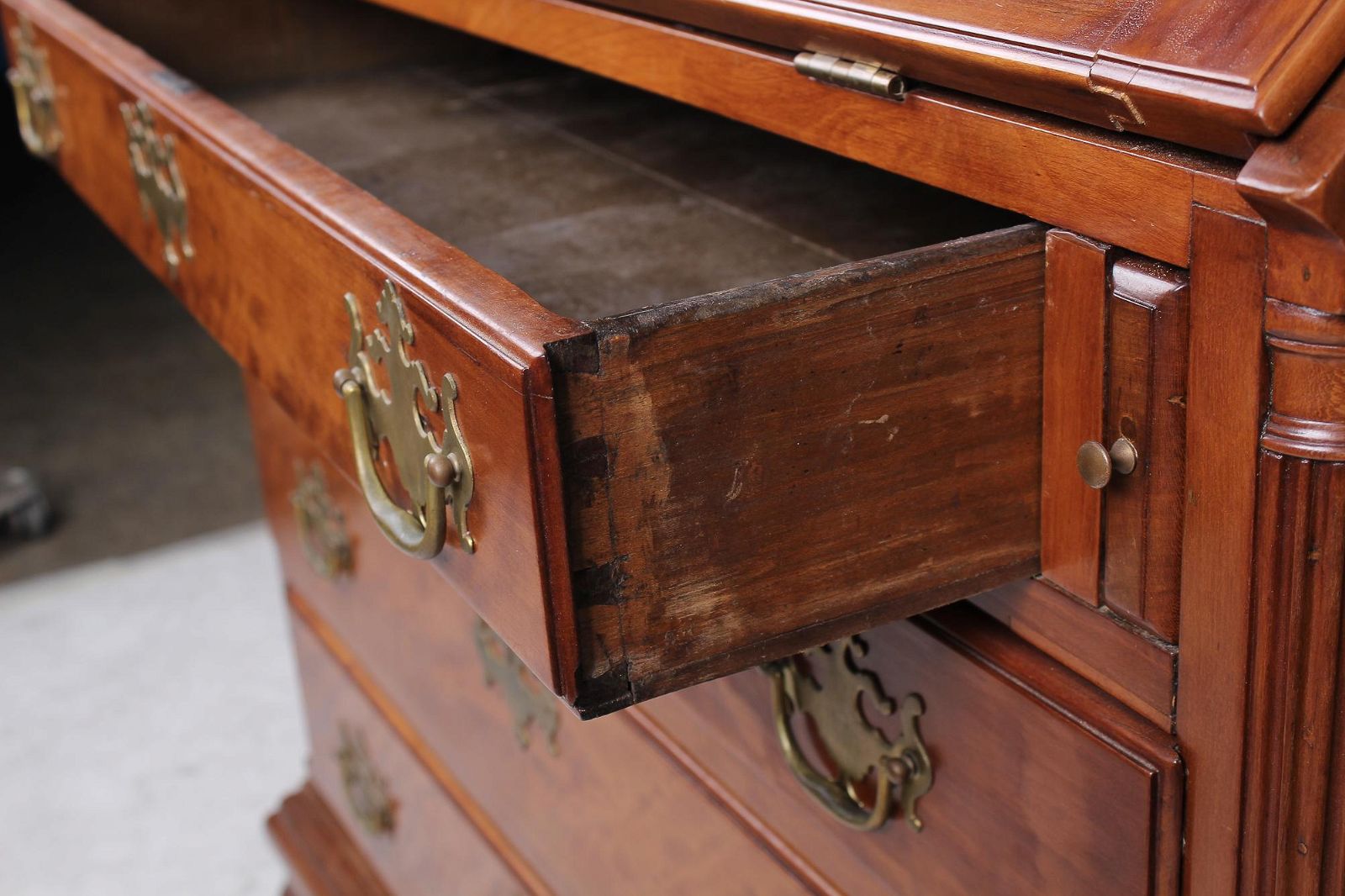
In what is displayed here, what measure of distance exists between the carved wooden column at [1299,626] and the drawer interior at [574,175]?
0.78 ft

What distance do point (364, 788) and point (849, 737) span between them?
2.50 feet

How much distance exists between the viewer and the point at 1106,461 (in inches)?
19.2

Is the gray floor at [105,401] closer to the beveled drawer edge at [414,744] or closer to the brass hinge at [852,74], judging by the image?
the beveled drawer edge at [414,744]

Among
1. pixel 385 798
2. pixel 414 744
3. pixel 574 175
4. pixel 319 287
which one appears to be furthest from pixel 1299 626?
pixel 385 798

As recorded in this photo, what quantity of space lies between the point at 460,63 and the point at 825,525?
2.63 feet

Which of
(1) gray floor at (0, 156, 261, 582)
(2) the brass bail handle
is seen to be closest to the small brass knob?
(2) the brass bail handle

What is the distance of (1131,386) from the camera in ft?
1.57

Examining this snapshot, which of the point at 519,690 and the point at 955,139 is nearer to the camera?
the point at 955,139

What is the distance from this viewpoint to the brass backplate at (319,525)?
1.18 metres

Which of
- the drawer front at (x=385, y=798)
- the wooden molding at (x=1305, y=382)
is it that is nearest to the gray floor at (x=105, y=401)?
the drawer front at (x=385, y=798)

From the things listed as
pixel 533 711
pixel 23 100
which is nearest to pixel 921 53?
pixel 533 711

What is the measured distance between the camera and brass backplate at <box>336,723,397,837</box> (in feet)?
4.20

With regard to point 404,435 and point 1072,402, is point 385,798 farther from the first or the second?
point 1072,402

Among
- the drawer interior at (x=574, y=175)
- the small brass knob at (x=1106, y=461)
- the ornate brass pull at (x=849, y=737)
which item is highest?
the drawer interior at (x=574, y=175)
